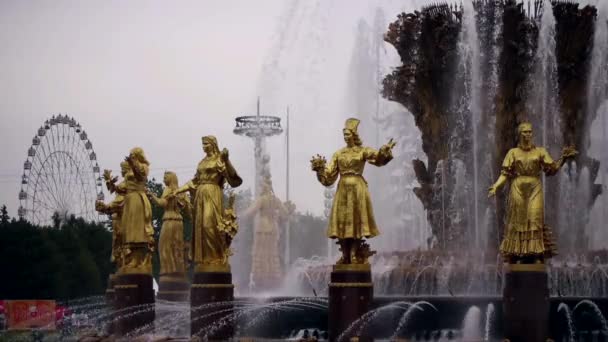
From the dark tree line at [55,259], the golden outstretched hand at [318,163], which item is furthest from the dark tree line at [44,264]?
the golden outstretched hand at [318,163]

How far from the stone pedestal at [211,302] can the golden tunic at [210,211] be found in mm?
227

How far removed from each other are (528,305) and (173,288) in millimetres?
12515

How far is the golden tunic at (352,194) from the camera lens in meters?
16.4

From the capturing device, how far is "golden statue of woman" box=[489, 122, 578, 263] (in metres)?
16.0

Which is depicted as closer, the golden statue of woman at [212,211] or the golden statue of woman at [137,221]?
the golden statue of woman at [212,211]

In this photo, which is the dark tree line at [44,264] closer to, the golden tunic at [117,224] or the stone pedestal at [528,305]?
the golden tunic at [117,224]

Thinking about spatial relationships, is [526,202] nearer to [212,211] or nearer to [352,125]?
[352,125]

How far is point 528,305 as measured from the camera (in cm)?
1585

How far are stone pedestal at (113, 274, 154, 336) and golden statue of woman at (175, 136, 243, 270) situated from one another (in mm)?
2647

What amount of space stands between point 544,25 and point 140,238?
1097 cm

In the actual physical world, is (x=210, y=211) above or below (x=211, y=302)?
above

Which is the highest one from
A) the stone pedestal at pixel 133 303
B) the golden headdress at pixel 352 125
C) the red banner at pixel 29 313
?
the golden headdress at pixel 352 125

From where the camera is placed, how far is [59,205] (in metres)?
67.2

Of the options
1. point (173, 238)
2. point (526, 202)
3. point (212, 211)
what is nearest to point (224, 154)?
point (212, 211)
